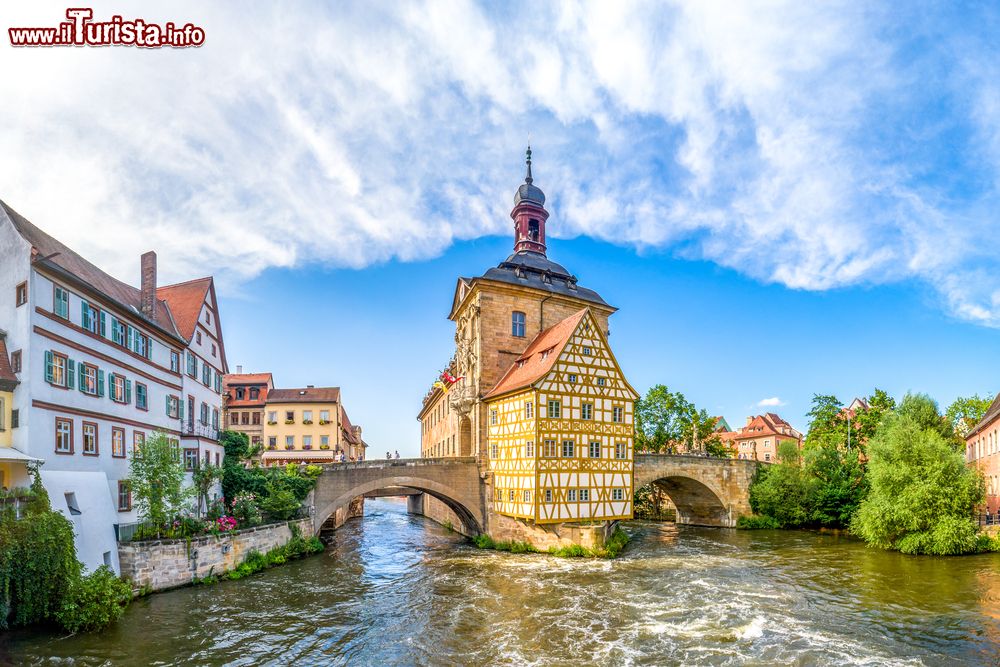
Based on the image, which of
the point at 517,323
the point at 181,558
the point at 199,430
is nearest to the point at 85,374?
the point at 181,558

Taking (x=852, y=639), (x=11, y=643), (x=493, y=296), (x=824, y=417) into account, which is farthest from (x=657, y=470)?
(x=11, y=643)

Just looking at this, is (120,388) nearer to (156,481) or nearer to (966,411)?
(156,481)

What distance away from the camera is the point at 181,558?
61.4 ft

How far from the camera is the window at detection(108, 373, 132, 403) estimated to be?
1981cm

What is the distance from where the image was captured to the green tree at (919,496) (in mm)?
25609

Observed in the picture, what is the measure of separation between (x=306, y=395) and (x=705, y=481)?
3050cm

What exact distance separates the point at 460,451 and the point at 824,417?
28.6 meters

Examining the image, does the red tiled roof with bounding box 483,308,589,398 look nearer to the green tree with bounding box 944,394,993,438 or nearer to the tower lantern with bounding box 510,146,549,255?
the tower lantern with bounding box 510,146,549,255

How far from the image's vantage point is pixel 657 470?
3556 cm

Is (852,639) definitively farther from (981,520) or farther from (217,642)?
(981,520)

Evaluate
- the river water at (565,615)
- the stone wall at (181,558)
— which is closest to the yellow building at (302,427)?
the river water at (565,615)

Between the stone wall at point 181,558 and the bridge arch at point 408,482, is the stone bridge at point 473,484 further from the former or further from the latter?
the stone wall at point 181,558

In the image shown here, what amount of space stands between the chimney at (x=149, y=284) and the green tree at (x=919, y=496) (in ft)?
107

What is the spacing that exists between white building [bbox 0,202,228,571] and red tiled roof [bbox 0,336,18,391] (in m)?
0.15
